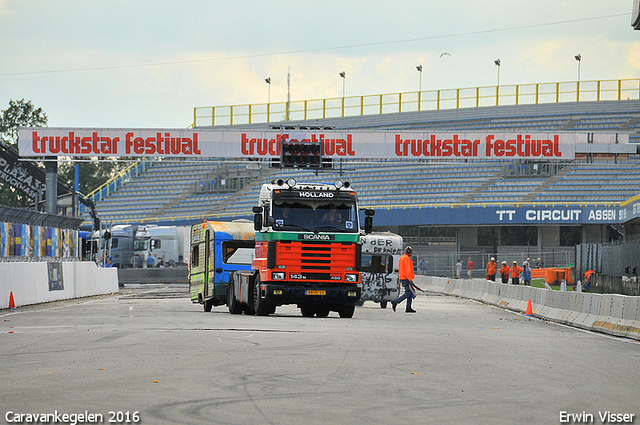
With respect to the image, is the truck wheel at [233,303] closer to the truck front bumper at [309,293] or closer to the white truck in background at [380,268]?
the truck front bumper at [309,293]

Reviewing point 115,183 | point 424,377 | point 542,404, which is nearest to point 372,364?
point 424,377

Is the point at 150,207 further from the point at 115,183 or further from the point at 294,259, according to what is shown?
the point at 294,259

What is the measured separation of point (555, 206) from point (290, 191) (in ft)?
126

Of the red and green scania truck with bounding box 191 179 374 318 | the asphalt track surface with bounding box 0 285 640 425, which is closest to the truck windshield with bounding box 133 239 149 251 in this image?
the red and green scania truck with bounding box 191 179 374 318

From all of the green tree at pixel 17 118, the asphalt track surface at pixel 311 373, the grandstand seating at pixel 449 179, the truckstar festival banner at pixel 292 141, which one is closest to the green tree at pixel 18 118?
the green tree at pixel 17 118

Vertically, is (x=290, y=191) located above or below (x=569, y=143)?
below

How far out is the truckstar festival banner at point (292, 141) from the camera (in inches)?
1660

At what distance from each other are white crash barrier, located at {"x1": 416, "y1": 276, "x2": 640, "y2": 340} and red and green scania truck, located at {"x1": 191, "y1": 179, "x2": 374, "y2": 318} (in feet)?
16.9

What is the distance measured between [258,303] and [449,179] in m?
42.1

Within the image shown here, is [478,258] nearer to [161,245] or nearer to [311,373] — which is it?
[161,245]

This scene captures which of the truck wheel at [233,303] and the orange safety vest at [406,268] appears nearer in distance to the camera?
the truck wheel at [233,303]

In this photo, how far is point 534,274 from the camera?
177 feet

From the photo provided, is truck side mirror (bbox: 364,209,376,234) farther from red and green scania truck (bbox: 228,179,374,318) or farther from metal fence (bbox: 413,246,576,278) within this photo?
metal fence (bbox: 413,246,576,278)

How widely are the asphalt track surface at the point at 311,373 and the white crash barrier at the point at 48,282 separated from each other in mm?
8198
